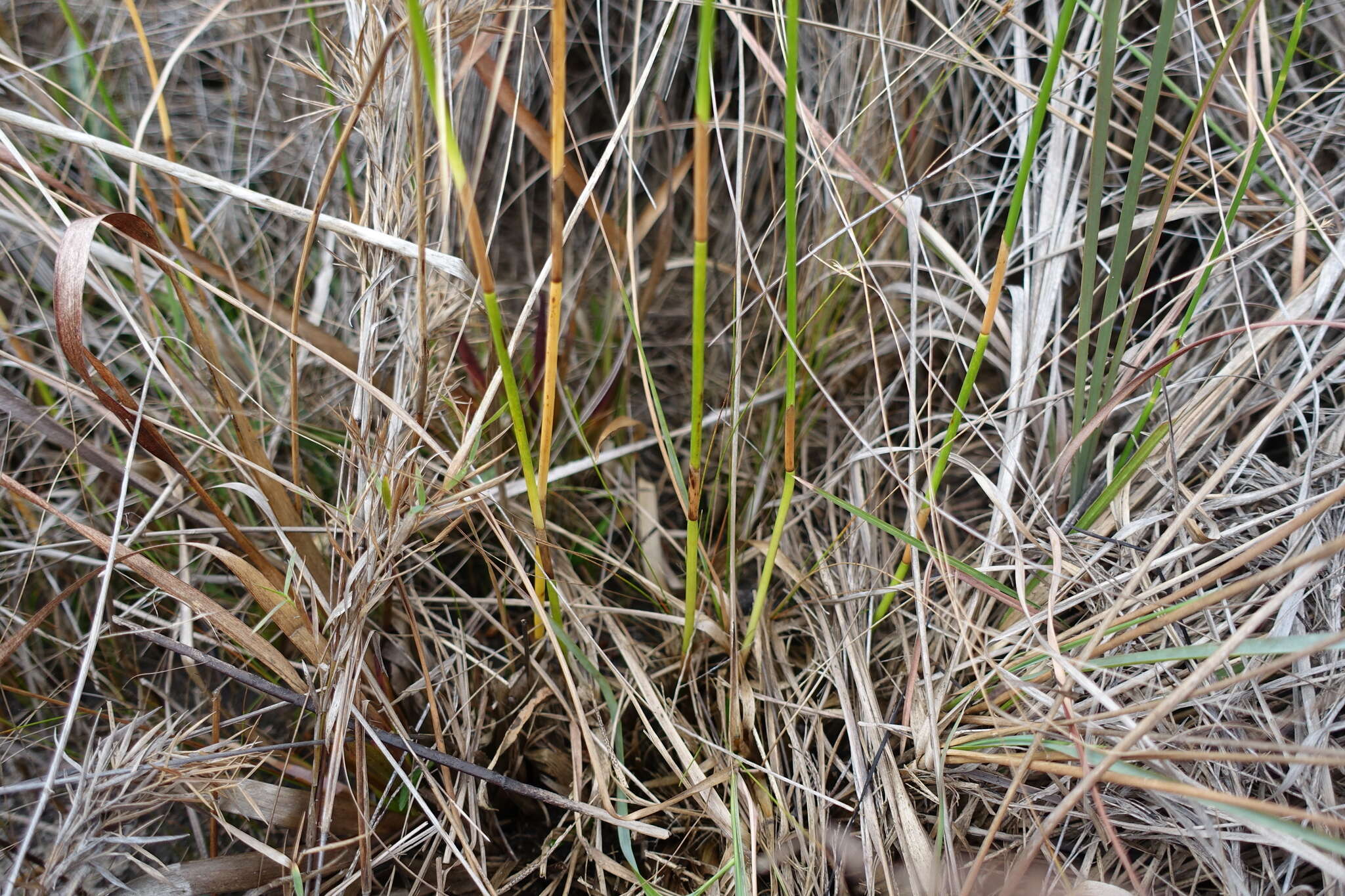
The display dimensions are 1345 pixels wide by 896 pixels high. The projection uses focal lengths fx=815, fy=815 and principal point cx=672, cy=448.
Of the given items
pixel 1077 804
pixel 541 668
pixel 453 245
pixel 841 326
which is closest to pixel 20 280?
pixel 453 245

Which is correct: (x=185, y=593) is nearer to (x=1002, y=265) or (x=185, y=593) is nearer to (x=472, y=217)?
(x=472, y=217)

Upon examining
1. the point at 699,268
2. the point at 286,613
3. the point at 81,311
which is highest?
the point at 699,268

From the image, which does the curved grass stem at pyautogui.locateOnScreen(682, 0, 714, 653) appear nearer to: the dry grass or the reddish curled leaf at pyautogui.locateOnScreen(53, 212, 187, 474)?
the dry grass

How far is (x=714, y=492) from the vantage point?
0.76 meters

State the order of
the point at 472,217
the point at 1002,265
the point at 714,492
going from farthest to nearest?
1. the point at 714,492
2. the point at 1002,265
3. the point at 472,217

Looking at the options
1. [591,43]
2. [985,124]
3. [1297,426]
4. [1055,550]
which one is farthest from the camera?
[591,43]

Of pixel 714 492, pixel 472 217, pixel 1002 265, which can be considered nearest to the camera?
pixel 472 217

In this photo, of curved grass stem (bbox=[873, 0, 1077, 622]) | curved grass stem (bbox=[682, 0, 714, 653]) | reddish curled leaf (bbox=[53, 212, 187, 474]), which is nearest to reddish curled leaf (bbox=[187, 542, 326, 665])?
reddish curled leaf (bbox=[53, 212, 187, 474])

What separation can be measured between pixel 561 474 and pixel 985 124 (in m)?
0.62

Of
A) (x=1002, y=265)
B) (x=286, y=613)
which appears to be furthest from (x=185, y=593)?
(x=1002, y=265)

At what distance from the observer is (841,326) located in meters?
0.96

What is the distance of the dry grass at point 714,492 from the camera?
632 mm

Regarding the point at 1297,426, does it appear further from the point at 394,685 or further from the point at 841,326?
the point at 394,685

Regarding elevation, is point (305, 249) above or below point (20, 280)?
above
